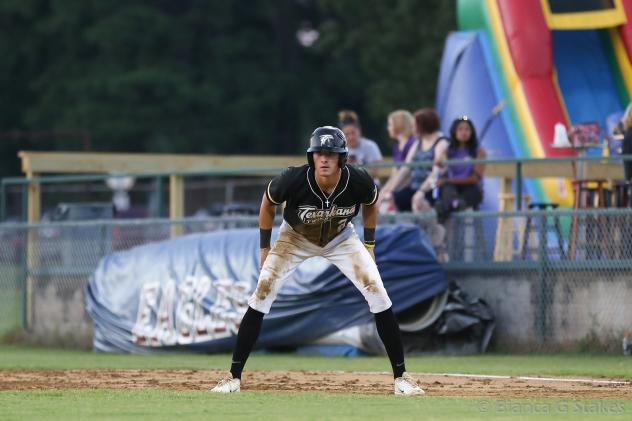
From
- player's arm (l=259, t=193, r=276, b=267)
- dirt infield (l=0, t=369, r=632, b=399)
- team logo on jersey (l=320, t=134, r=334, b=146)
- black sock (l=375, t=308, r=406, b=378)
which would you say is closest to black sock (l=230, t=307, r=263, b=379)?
dirt infield (l=0, t=369, r=632, b=399)

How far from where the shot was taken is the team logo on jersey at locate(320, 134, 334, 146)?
35.2 ft

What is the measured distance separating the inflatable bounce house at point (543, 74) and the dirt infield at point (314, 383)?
8.17 m

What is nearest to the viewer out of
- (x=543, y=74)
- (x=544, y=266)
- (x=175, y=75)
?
(x=544, y=266)

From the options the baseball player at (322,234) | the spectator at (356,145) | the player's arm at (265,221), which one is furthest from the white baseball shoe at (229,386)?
the spectator at (356,145)

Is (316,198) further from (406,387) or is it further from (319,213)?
(406,387)

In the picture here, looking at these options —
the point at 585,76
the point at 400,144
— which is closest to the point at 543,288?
the point at 400,144

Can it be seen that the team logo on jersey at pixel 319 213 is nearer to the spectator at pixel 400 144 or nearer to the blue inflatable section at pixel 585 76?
the spectator at pixel 400 144

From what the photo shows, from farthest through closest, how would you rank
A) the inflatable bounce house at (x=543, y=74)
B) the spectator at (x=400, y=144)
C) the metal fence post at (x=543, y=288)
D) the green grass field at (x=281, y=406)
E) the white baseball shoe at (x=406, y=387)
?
1. the inflatable bounce house at (x=543, y=74)
2. the spectator at (x=400, y=144)
3. the metal fence post at (x=543, y=288)
4. the white baseball shoe at (x=406, y=387)
5. the green grass field at (x=281, y=406)

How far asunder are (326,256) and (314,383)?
129 centimetres

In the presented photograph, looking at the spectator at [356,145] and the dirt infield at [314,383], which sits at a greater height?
the spectator at [356,145]

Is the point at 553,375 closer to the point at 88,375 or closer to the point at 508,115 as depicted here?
the point at 88,375

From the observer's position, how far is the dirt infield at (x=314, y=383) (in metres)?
11.2

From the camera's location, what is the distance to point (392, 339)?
36.5 feet

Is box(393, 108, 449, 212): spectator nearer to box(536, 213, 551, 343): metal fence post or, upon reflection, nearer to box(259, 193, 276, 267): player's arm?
box(536, 213, 551, 343): metal fence post
